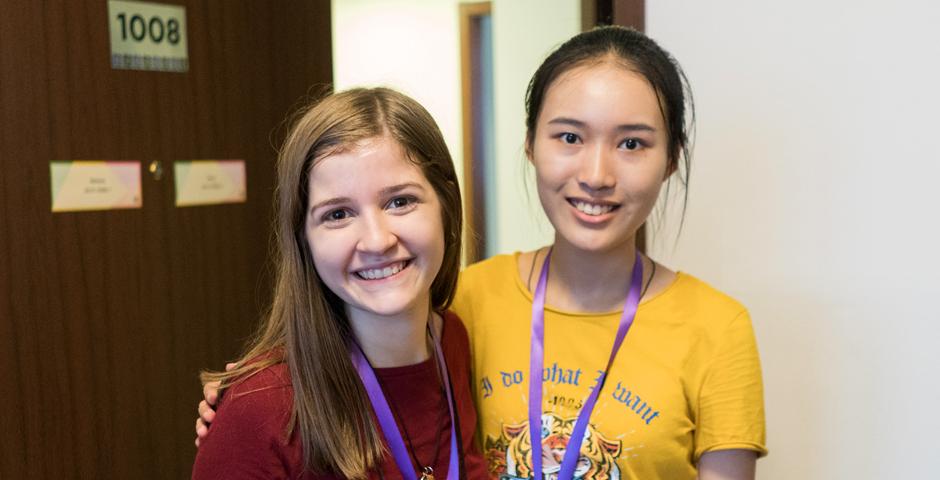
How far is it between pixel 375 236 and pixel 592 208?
0.39 metres

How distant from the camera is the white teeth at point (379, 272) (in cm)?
117

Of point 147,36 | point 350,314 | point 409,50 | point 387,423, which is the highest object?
point 409,50

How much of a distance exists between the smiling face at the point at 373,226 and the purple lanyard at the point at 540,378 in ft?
0.97

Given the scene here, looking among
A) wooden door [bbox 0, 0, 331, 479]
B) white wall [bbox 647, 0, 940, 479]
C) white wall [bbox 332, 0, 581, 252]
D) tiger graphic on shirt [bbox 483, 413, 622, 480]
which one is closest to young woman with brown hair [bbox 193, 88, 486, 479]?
tiger graphic on shirt [bbox 483, 413, 622, 480]

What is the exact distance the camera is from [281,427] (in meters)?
1.11

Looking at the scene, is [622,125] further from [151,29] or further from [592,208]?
[151,29]

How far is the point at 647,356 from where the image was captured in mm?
1362

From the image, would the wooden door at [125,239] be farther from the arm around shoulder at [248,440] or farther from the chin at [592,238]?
the chin at [592,238]

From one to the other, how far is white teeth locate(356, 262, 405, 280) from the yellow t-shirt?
1.15 feet

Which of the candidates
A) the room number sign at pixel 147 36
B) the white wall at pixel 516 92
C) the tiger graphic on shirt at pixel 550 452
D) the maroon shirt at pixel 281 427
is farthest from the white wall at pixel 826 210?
the white wall at pixel 516 92

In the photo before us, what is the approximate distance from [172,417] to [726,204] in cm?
143

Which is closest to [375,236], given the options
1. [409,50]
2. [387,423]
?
[387,423]

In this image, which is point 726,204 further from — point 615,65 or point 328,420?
point 328,420

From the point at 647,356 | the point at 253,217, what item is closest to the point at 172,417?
the point at 253,217
